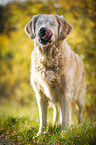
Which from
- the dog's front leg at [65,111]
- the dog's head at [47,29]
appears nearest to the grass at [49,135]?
the dog's front leg at [65,111]

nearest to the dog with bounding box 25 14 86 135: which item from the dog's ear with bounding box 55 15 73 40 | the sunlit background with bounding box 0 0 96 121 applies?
the dog's ear with bounding box 55 15 73 40

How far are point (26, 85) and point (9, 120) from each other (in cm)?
410

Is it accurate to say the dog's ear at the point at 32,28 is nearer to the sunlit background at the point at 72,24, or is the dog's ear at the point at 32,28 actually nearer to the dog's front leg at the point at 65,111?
the dog's front leg at the point at 65,111

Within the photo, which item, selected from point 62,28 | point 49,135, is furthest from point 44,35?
point 49,135

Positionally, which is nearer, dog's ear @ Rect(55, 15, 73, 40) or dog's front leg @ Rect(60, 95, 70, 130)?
dog's ear @ Rect(55, 15, 73, 40)

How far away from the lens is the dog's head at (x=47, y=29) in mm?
2771

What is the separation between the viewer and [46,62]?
306 cm

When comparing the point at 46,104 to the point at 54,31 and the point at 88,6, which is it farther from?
the point at 88,6

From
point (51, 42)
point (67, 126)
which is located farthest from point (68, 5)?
point (67, 126)

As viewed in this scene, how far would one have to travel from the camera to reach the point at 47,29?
108 inches

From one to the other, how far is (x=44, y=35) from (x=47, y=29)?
113mm

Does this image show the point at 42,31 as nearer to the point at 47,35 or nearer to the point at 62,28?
the point at 47,35

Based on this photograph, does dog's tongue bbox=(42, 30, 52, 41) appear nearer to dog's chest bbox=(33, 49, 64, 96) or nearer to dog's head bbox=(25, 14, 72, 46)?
dog's head bbox=(25, 14, 72, 46)

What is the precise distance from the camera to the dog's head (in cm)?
277
